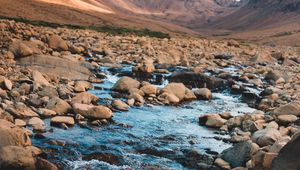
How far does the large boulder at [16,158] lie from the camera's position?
36.6 feet

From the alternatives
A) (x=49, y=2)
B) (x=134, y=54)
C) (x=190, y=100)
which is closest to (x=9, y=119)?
(x=190, y=100)

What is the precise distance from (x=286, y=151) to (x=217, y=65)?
29.5m

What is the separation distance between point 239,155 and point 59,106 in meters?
7.34

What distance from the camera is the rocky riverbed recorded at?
42.1 feet

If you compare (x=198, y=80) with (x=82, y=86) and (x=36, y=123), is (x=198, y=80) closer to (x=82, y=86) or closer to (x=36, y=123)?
(x=82, y=86)

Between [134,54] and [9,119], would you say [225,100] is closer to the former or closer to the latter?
[9,119]

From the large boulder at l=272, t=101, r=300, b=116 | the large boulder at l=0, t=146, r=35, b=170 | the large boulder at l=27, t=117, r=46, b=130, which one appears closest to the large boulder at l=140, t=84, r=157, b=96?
the large boulder at l=272, t=101, r=300, b=116

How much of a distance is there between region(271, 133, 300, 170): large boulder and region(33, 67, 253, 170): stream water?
338 centimetres

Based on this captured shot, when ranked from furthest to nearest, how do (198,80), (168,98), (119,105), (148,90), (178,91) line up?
(198,80) < (178,91) < (148,90) < (168,98) < (119,105)

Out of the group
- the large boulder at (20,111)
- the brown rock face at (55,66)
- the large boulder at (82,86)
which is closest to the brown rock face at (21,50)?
the brown rock face at (55,66)

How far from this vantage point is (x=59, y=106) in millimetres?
17406

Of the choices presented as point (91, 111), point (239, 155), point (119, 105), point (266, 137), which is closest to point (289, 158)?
point (239, 155)

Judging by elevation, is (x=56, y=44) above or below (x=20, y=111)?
above

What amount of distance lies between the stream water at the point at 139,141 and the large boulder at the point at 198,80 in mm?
6887
